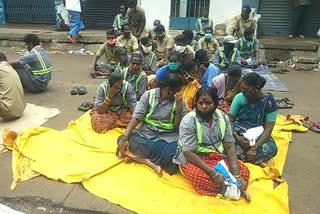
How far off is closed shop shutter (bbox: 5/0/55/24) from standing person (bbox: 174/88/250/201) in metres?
10.1

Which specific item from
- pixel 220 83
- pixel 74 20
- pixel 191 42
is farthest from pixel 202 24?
pixel 220 83

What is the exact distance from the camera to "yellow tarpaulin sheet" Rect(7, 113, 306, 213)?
3133 mm

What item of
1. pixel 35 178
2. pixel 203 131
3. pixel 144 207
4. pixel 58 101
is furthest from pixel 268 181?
pixel 58 101

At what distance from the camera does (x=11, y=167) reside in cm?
378

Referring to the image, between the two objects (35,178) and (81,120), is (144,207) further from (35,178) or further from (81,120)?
(81,120)

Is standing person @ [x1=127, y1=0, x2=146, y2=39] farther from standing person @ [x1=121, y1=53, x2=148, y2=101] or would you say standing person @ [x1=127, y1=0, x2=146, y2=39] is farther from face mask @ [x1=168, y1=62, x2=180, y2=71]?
face mask @ [x1=168, y1=62, x2=180, y2=71]

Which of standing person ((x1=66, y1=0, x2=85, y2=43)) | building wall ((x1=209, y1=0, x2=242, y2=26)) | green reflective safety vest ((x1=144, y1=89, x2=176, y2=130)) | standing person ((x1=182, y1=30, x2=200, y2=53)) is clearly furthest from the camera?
standing person ((x1=66, y1=0, x2=85, y2=43))

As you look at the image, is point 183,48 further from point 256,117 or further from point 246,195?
point 246,195

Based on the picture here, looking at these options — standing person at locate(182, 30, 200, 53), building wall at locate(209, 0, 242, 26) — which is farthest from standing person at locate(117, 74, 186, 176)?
building wall at locate(209, 0, 242, 26)

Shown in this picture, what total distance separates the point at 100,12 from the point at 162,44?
440 centimetres

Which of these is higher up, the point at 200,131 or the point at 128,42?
the point at 128,42

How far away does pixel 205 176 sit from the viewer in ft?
10.6

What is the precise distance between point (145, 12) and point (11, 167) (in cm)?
752

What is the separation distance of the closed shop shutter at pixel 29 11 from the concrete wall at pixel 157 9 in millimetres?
3542
